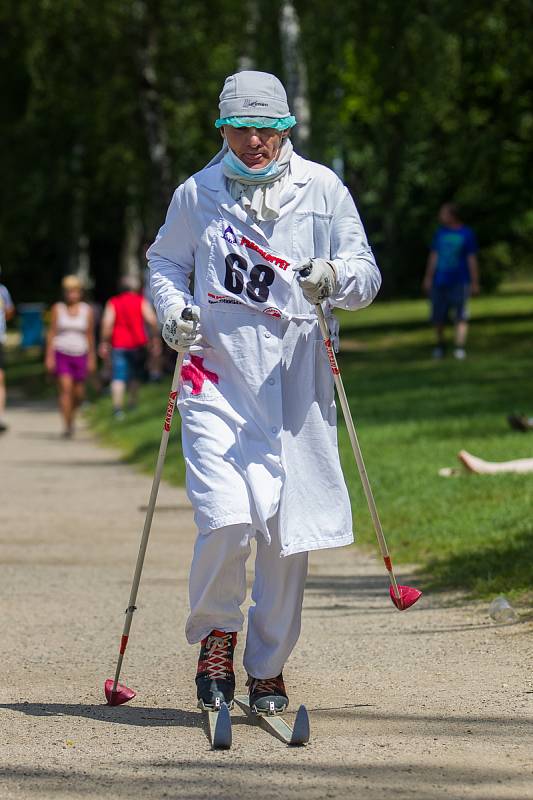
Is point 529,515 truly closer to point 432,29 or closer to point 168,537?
point 168,537

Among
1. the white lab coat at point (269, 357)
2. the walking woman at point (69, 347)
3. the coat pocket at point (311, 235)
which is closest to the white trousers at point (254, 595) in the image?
the white lab coat at point (269, 357)

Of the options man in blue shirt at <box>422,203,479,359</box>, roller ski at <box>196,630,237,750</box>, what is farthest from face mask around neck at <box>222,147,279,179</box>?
man in blue shirt at <box>422,203,479,359</box>

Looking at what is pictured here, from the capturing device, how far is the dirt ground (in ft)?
15.1

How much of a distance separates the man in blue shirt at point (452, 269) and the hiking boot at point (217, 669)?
14862mm

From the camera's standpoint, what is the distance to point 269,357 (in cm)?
535

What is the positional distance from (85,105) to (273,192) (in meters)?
23.1

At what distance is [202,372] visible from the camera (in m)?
5.41

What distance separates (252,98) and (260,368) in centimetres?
89

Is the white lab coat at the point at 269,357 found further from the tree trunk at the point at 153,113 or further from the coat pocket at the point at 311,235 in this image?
the tree trunk at the point at 153,113

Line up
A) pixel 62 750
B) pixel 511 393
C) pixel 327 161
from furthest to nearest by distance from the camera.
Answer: pixel 327 161
pixel 511 393
pixel 62 750

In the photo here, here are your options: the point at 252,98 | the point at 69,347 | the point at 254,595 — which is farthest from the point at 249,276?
the point at 69,347

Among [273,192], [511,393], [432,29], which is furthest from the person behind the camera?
[432,29]

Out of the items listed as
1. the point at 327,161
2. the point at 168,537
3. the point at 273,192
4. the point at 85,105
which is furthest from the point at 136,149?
the point at 273,192

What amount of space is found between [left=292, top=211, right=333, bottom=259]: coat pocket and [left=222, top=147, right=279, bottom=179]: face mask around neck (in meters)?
0.17
